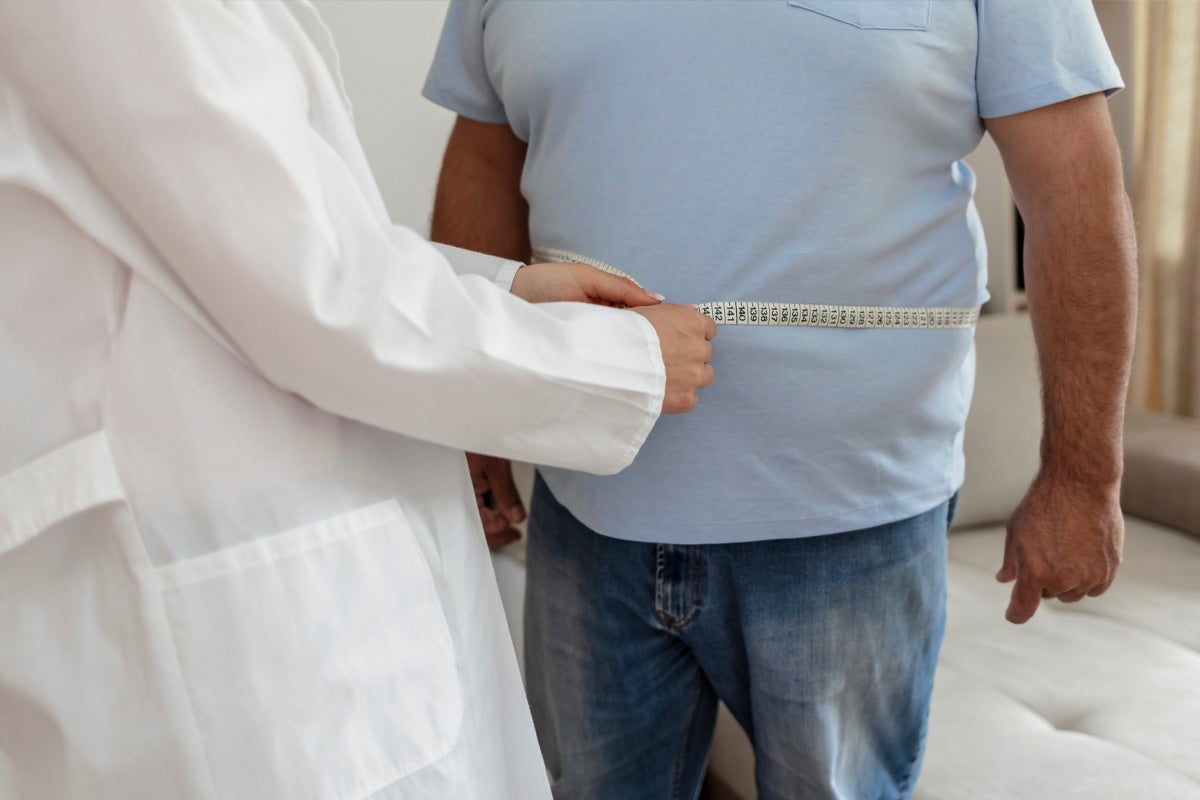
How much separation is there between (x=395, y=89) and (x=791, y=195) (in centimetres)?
98

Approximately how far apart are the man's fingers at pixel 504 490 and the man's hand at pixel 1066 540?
0.60 meters

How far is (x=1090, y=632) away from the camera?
63.5 inches

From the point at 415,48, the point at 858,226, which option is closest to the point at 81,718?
the point at 858,226

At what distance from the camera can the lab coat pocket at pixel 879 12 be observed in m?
0.81

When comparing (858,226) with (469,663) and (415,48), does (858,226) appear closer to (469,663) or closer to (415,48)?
(469,663)

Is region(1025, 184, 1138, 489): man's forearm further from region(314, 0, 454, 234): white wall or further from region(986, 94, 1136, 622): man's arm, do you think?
region(314, 0, 454, 234): white wall

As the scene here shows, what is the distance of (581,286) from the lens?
790 millimetres

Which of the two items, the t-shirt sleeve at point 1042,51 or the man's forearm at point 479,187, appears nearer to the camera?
the t-shirt sleeve at point 1042,51

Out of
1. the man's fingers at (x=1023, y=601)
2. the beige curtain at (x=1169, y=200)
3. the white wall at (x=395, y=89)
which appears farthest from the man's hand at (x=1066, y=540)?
the beige curtain at (x=1169, y=200)

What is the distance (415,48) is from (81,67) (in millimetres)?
1146

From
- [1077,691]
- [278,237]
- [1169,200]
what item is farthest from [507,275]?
[1169,200]

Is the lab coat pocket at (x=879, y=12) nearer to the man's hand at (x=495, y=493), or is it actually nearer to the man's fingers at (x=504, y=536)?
the man's hand at (x=495, y=493)

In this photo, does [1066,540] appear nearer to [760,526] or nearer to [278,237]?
[760,526]

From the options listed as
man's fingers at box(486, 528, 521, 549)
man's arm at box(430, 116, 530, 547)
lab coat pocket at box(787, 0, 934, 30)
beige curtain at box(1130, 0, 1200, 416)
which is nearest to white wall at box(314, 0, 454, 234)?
man's arm at box(430, 116, 530, 547)
